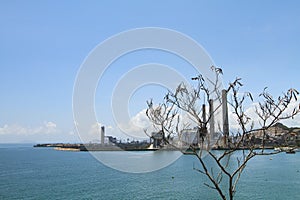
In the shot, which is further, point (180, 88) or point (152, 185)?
point (152, 185)

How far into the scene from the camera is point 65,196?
20578 millimetres

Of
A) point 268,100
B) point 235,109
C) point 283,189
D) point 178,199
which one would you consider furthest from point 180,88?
point 283,189

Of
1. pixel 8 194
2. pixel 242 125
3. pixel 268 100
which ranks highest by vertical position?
pixel 268 100

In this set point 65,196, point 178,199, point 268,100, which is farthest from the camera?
point 65,196

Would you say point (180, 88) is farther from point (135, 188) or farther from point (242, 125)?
point (135, 188)

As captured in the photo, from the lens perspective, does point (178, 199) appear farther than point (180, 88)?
Yes

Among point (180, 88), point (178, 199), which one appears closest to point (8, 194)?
point (178, 199)

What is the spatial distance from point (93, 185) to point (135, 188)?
414 centimetres

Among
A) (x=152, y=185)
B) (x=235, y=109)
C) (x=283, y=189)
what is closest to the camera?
(x=235, y=109)

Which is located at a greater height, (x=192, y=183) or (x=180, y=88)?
(x=180, y=88)

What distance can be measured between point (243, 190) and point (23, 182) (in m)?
19.0

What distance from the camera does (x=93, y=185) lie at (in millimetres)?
24953

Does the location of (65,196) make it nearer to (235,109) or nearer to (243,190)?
(243,190)

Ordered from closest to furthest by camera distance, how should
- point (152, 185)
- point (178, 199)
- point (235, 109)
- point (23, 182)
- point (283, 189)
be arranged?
1. point (235, 109)
2. point (178, 199)
3. point (283, 189)
4. point (152, 185)
5. point (23, 182)
